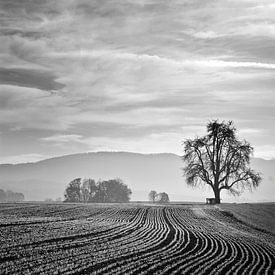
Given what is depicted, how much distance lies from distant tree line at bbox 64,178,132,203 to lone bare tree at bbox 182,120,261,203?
2283 inches

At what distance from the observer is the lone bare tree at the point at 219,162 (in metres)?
65.6

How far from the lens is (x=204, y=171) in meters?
67.3

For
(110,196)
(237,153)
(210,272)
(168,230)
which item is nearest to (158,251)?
(210,272)

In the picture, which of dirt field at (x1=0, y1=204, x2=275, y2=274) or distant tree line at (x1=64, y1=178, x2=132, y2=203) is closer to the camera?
dirt field at (x1=0, y1=204, x2=275, y2=274)

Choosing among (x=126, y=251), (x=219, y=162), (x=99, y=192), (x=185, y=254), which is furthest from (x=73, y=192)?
(x=126, y=251)

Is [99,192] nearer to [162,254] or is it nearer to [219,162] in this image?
[219,162]

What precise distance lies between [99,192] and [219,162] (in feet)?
207

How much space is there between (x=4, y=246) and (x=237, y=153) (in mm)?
51036

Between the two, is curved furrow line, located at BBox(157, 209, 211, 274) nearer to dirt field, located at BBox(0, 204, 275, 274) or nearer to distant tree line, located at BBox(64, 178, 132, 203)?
dirt field, located at BBox(0, 204, 275, 274)

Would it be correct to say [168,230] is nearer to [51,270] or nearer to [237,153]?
[51,270]

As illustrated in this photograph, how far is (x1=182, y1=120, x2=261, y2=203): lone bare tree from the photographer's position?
65562 millimetres

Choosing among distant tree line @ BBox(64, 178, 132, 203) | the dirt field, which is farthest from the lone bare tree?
distant tree line @ BBox(64, 178, 132, 203)

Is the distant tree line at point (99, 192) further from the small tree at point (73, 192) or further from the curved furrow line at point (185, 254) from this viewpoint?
the curved furrow line at point (185, 254)

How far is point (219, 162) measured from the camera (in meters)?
67.2
